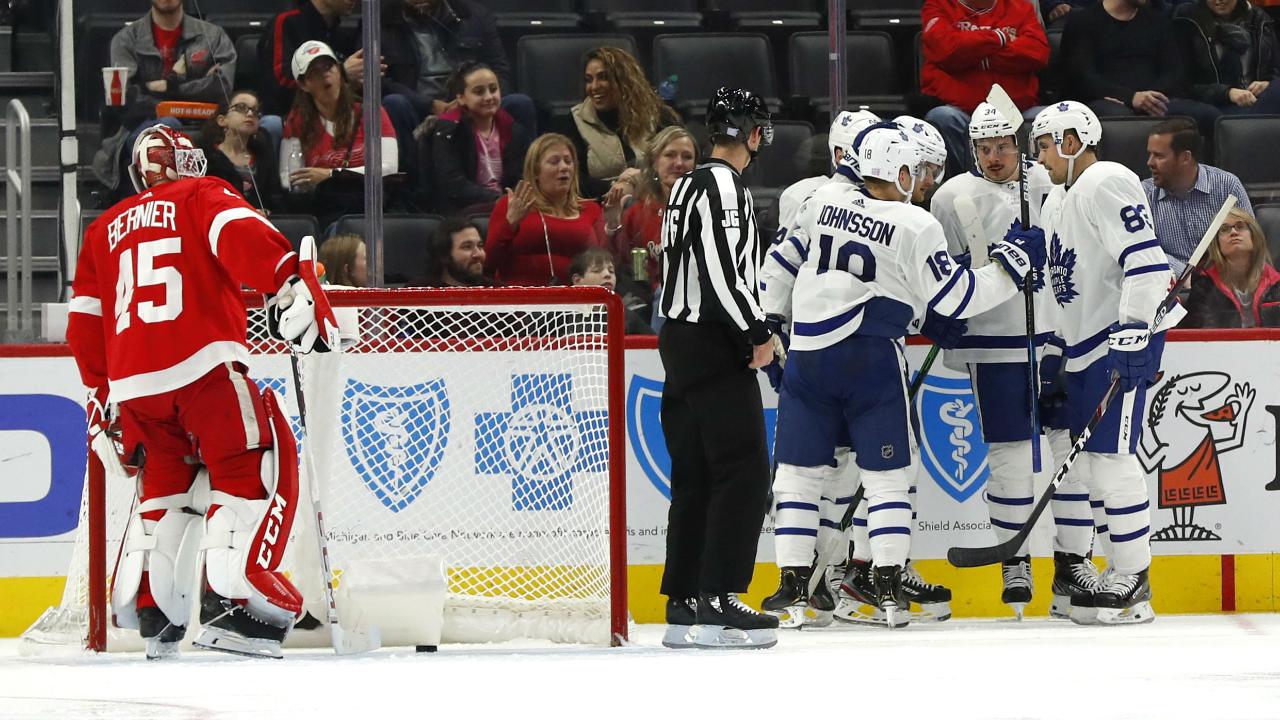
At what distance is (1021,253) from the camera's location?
491 centimetres

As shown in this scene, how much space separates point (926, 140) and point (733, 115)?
0.93 meters

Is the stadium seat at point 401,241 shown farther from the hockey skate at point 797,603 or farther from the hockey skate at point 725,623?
the hockey skate at point 725,623

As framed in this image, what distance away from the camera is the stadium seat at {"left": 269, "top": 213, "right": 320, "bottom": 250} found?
5.60m

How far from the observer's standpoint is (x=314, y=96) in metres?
5.84

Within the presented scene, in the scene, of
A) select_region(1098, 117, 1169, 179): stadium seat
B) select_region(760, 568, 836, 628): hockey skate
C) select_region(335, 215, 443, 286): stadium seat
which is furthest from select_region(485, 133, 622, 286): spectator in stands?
select_region(1098, 117, 1169, 179): stadium seat

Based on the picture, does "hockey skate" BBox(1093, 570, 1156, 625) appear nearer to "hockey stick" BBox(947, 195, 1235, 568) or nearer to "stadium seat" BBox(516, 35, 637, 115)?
"hockey stick" BBox(947, 195, 1235, 568)

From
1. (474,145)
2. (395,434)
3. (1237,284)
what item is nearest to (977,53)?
(1237,284)

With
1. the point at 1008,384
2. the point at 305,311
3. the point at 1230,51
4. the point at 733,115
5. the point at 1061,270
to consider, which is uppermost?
the point at 1230,51

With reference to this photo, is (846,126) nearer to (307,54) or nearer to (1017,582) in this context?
(1017,582)

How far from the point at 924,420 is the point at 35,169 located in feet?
9.61

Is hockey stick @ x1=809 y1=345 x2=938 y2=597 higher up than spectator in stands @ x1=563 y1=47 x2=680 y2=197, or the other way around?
spectator in stands @ x1=563 y1=47 x2=680 y2=197

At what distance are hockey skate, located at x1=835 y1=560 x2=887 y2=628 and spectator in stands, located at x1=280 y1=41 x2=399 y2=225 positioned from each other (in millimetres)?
1852

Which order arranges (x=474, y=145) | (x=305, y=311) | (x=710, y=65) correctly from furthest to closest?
1. (x=710, y=65)
2. (x=474, y=145)
3. (x=305, y=311)

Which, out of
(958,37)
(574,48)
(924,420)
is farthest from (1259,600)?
(574,48)
